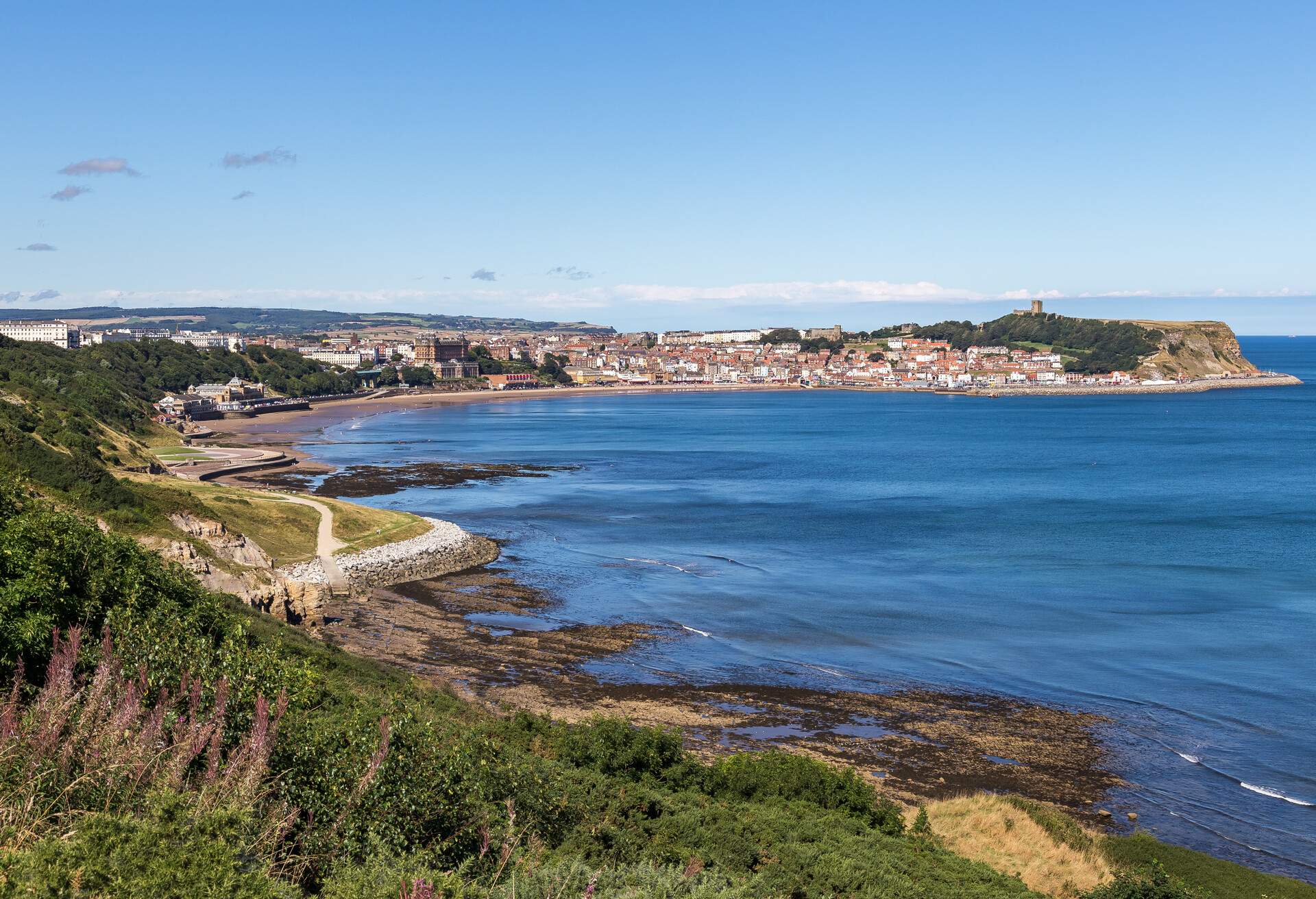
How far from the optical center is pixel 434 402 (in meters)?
166

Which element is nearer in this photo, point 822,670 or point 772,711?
point 772,711

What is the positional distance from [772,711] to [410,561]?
774 inches

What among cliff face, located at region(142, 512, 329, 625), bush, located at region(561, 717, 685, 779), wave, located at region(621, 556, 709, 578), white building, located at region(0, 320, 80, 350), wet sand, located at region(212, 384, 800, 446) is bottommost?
wet sand, located at region(212, 384, 800, 446)

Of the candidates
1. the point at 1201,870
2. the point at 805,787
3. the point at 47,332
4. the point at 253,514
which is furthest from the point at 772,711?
the point at 47,332

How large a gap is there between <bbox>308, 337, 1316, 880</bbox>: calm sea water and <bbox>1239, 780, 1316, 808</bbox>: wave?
5 centimetres

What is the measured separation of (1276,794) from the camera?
21203 millimetres

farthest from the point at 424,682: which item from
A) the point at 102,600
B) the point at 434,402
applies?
the point at 434,402

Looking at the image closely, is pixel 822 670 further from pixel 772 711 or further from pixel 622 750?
pixel 622 750

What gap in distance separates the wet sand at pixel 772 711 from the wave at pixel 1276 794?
8.05 feet

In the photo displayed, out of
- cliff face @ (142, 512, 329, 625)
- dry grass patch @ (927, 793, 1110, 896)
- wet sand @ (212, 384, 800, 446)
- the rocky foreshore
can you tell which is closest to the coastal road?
cliff face @ (142, 512, 329, 625)

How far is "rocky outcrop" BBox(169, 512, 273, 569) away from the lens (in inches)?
1410

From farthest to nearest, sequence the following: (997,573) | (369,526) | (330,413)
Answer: (330,413), (369,526), (997,573)

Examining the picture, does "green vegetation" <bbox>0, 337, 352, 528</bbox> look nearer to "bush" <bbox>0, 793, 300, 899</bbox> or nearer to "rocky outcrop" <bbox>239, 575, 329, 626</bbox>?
"rocky outcrop" <bbox>239, 575, 329, 626</bbox>

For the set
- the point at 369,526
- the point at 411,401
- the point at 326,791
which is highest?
the point at 326,791
